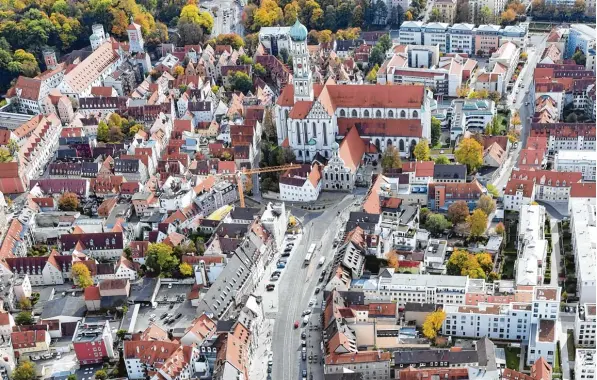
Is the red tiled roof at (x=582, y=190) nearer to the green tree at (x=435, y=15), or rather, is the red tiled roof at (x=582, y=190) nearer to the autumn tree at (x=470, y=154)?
the autumn tree at (x=470, y=154)

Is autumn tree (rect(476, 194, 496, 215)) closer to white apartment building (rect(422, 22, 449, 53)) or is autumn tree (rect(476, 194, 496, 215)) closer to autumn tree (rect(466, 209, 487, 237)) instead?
autumn tree (rect(466, 209, 487, 237))

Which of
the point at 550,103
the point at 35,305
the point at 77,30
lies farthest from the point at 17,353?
the point at 77,30

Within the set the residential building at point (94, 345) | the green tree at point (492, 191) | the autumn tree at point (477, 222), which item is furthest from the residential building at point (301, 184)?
the residential building at point (94, 345)

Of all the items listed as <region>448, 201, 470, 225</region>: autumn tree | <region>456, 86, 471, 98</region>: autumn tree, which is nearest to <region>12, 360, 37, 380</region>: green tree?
<region>448, 201, 470, 225</region>: autumn tree

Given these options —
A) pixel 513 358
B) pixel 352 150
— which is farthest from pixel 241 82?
pixel 513 358

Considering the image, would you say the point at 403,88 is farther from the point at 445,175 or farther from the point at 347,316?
the point at 347,316
